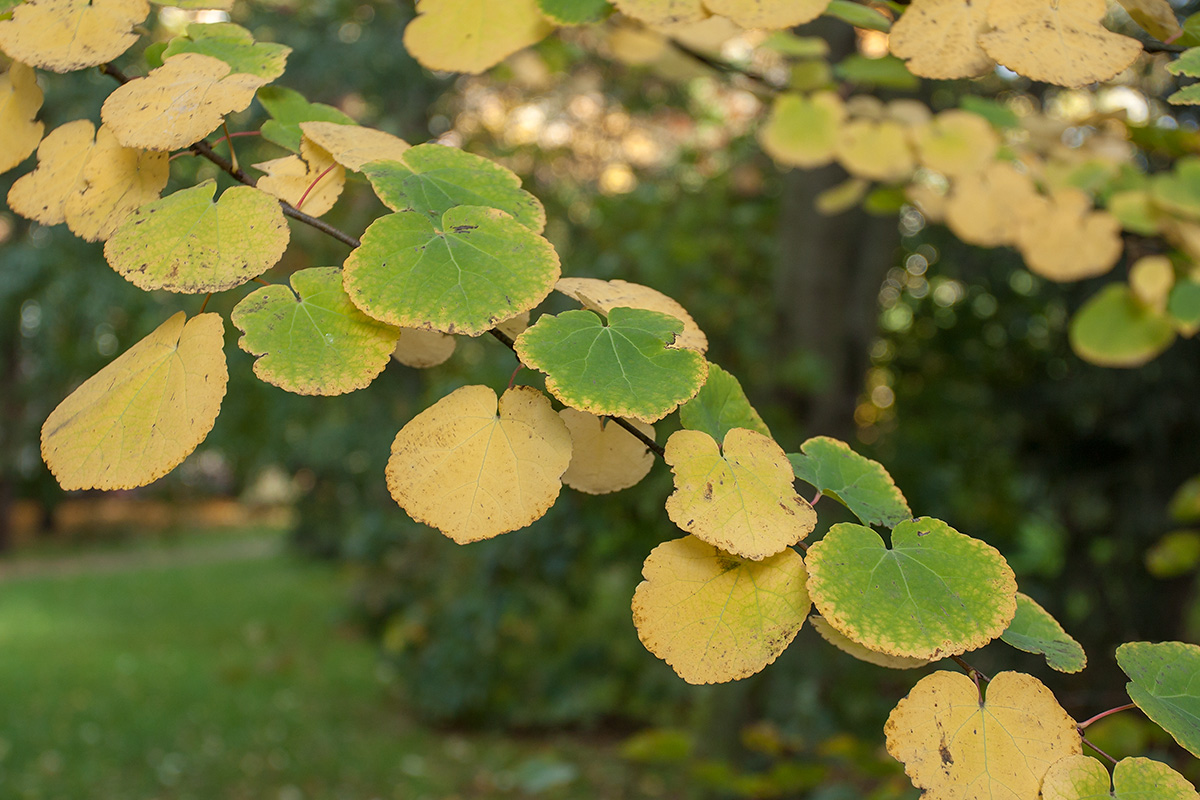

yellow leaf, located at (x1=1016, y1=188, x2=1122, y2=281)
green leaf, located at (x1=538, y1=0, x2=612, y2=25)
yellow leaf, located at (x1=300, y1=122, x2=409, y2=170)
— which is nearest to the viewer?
yellow leaf, located at (x1=300, y1=122, x2=409, y2=170)

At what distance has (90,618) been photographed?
6.81 meters

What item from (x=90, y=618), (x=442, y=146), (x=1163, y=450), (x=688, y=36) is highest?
(x=442, y=146)

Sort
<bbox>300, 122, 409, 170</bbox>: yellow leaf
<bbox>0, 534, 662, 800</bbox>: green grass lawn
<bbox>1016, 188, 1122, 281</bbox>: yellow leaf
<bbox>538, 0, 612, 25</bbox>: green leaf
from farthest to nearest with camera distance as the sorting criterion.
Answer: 1. <bbox>0, 534, 662, 800</bbox>: green grass lawn
2. <bbox>1016, 188, 1122, 281</bbox>: yellow leaf
3. <bbox>538, 0, 612, 25</bbox>: green leaf
4. <bbox>300, 122, 409, 170</bbox>: yellow leaf

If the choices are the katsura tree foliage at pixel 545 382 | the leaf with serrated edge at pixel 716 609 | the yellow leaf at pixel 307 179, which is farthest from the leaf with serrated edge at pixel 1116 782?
the yellow leaf at pixel 307 179

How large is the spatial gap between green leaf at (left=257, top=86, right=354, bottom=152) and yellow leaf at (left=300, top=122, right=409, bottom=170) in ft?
0.14

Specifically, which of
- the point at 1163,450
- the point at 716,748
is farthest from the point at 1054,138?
the point at 1163,450

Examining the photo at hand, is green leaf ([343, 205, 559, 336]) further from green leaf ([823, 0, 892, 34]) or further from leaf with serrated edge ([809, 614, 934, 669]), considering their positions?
green leaf ([823, 0, 892, 34])

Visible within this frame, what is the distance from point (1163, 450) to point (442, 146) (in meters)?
3.48

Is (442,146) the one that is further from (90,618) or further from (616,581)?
(90,618)

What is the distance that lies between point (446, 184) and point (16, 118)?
10.9 inches

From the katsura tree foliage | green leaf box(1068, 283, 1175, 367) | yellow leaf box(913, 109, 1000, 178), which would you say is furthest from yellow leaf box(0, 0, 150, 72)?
green leaf box(1068, 283, 1175, 367)

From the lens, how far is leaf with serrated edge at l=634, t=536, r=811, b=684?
1.34 feet

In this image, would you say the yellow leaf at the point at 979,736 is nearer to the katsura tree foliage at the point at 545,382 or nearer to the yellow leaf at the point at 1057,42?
the katsura tree foliage at the point at 545,382

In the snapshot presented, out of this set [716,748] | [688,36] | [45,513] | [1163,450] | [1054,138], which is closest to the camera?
Answer: [688,36]
